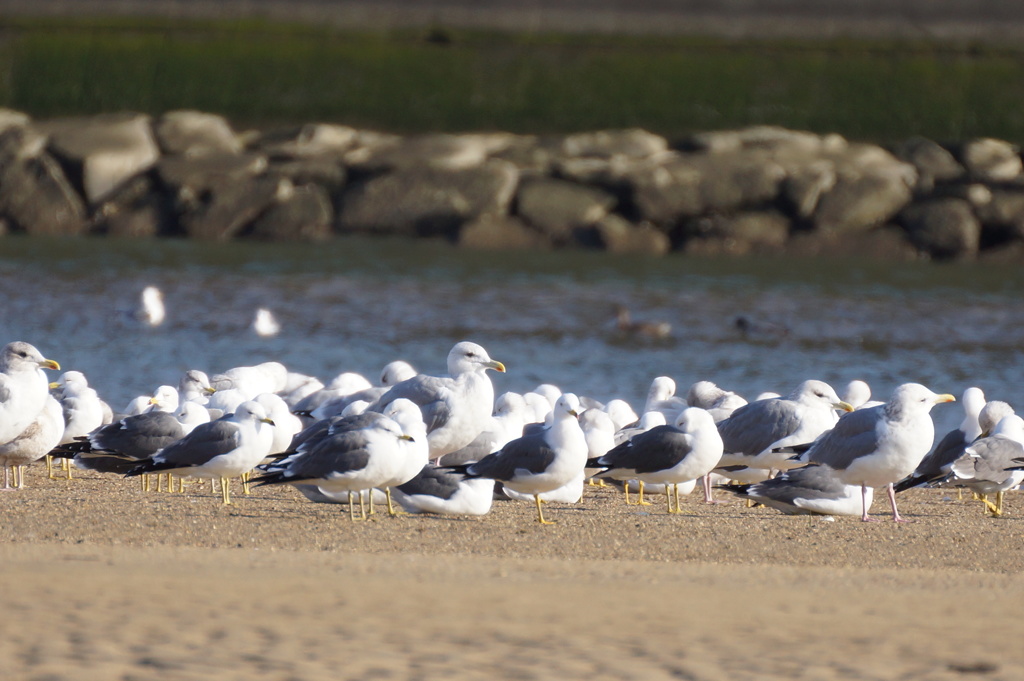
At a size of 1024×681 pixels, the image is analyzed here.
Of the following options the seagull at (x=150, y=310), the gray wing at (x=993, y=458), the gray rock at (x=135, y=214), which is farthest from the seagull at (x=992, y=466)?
the gray rock at (x=135, y=214)

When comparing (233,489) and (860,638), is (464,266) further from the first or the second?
(860,638)

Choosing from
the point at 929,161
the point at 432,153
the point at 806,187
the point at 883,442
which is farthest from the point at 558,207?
the point at 883,442

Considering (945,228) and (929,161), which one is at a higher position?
(929,161)

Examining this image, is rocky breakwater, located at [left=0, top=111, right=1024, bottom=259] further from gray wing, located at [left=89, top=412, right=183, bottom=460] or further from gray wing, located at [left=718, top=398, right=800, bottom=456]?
gray wing, located at [left=89, top=412, right=183, bottom=460]

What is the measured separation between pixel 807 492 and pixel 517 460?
70.4 inches

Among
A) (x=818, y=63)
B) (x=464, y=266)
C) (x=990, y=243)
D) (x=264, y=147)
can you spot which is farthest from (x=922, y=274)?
(x=264, y=147)

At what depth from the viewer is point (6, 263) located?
86.4 ft

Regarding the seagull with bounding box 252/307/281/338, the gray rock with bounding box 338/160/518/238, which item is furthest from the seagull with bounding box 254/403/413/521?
the gray rock with bounding box 338/160/518/238

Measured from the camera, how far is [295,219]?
102 ft

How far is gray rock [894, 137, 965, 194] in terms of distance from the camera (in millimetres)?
30234

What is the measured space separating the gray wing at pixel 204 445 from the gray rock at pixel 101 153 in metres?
24.0

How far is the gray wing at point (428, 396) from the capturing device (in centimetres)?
1007

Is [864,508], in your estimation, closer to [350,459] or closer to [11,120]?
[350,459]

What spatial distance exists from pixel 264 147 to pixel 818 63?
13.3 metres
